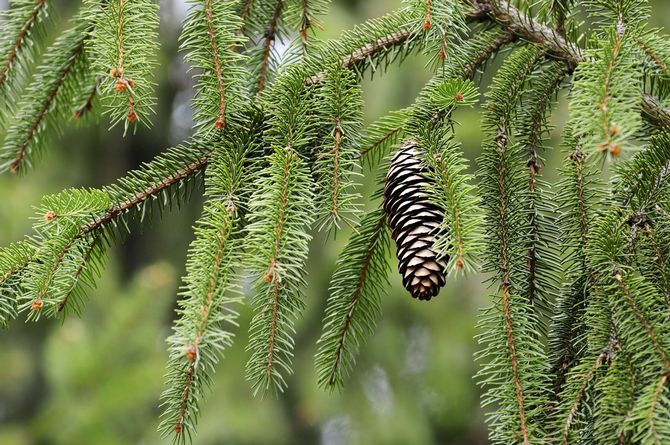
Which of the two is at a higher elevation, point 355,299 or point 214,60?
point 214,60

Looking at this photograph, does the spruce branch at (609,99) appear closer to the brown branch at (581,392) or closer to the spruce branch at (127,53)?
the brown branch at (581,392)

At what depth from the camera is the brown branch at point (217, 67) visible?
106cm

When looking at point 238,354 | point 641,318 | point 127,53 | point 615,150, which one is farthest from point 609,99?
point 238,354

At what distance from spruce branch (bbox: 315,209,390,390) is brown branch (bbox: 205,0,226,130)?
0.98 ft

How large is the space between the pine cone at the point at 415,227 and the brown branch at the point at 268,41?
38cm

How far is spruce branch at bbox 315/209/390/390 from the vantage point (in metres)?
1.21

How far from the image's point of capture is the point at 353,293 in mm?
1218

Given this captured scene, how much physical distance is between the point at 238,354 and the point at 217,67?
10.4 feet

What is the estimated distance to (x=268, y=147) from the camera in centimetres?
109

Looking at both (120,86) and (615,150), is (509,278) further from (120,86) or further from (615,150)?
(120,86)

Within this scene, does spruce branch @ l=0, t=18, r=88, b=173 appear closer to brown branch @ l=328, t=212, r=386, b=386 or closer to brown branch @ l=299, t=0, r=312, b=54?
brown branch @ l=299, t=0, r=312, b=54

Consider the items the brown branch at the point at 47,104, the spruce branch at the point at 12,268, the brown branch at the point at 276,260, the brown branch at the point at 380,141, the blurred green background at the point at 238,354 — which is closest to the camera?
the brown branch at the point at 276,260

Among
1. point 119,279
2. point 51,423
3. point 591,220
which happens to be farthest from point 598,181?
point 119,279

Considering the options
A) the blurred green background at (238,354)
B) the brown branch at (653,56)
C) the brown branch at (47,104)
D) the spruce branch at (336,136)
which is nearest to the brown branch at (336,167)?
the spruce branch at (336,136)
